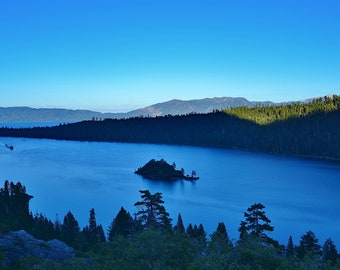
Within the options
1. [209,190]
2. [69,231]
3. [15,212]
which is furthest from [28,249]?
[209,190]

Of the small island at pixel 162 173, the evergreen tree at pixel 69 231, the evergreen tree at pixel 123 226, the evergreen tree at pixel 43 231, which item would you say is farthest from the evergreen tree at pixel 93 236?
the small island at pixel 162 173

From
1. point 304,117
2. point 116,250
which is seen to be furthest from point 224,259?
point 304,117

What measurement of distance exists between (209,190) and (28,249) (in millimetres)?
68248

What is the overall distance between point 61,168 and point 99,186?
4067 centimetres

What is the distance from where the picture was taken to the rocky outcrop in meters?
25.7

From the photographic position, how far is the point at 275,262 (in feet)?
54.0

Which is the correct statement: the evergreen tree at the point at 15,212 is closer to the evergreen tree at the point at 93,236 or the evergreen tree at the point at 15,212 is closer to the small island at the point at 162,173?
the evergreen tree at the point at 93,236

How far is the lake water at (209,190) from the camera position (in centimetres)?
6438

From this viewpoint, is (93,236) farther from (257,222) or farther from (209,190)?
(209,190)

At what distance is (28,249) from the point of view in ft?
88.5

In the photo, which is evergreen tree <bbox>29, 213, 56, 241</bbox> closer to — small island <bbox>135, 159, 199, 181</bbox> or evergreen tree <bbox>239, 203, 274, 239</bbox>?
evergreen tree <bbox>239, 203, 274, 239</bbox>

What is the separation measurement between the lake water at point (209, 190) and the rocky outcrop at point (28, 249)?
30.7 m

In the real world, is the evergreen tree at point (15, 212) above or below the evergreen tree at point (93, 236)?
above

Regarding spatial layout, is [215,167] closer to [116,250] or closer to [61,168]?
[61,168]
